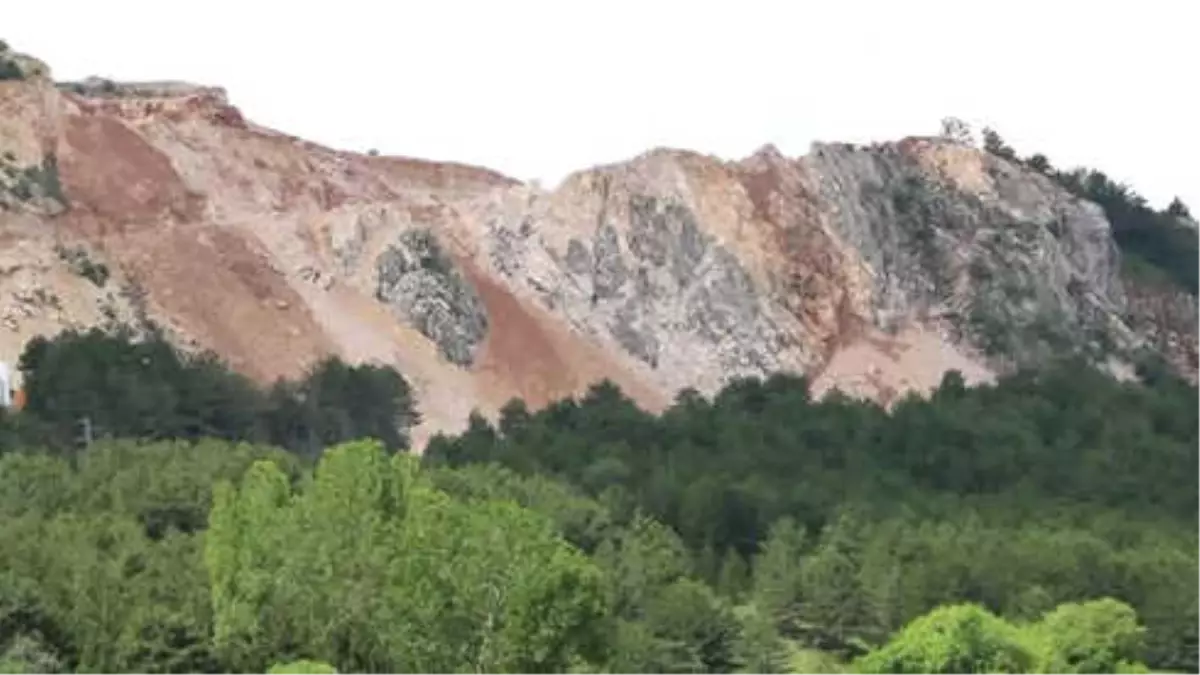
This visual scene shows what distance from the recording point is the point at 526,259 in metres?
130

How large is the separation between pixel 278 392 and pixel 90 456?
22823 millimetres

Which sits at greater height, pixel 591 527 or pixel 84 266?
pixel 84 266

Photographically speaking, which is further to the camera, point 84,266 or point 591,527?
point 84,266

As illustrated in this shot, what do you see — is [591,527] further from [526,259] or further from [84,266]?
[526,259]

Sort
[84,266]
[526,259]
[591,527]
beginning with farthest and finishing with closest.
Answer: [526,259], [84,266], [591,527]

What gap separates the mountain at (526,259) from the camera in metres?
119

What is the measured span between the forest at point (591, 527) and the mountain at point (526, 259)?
6233mm

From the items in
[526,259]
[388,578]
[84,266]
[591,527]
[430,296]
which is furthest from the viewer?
[526,259]

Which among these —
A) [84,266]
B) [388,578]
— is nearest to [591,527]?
[388,578]

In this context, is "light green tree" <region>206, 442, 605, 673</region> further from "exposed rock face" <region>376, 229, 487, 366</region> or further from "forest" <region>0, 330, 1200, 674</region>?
"exposed rock face" <region>376, 229, 487, 366</region>

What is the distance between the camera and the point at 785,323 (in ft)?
435

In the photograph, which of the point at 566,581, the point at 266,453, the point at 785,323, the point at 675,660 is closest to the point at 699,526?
the point at 266,453

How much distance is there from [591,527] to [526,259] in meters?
44.9

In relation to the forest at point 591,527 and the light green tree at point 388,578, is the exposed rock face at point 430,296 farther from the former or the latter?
the light green tree at point 388,578
